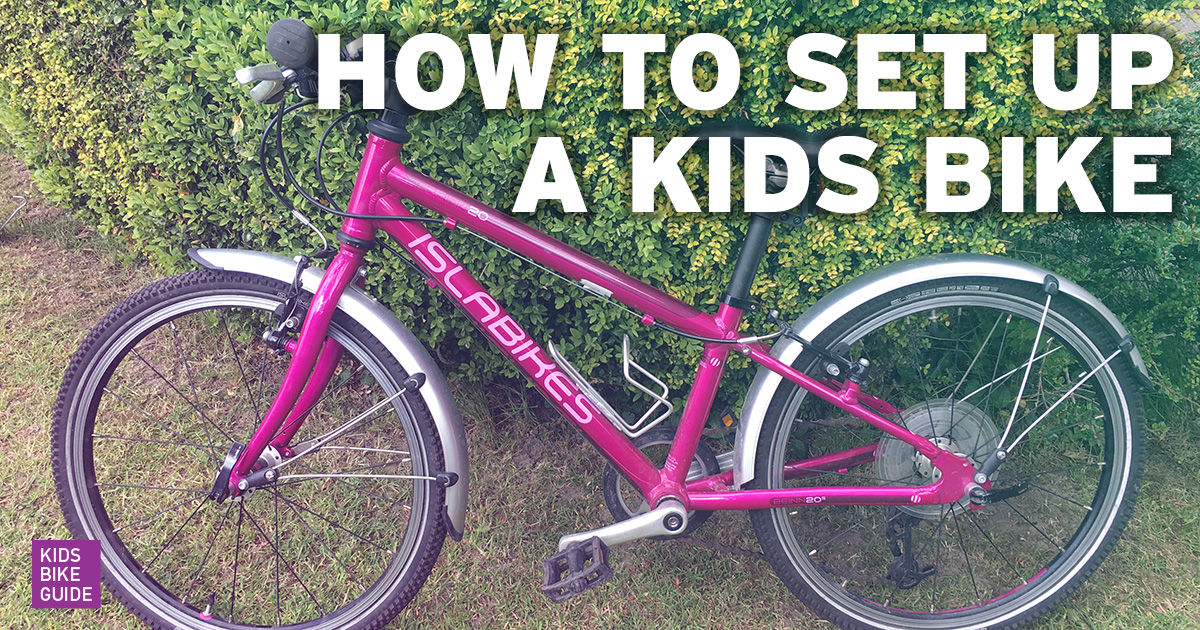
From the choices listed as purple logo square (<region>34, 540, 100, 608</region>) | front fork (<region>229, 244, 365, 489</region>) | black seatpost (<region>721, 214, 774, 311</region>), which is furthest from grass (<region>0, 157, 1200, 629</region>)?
black seatpost (<region>721, 214, 774, 311</region>)

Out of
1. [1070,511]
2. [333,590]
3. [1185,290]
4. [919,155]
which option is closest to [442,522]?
[333,590]

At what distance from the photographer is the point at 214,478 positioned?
3248mm

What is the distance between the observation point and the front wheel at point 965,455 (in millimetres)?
2512

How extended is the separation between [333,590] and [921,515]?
1927 mm

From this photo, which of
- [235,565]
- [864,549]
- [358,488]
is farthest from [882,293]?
[235,565]

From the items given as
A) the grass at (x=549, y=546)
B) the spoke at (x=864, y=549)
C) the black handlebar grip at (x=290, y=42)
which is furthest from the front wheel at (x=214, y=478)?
the spoke at (x=864, y=549)

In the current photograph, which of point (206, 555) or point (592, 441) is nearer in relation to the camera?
point (592, 441)

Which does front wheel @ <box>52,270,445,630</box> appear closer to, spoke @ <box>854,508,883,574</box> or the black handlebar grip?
the black handlebar grip

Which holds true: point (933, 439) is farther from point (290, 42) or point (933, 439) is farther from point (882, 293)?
point (290, 42)

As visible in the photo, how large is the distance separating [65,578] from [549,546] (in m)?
1.53

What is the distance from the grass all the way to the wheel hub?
1.77ft

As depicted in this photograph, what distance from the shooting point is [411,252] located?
2424 millimetres

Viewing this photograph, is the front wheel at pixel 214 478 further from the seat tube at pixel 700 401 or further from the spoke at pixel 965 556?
the spoke at pixel 965 556

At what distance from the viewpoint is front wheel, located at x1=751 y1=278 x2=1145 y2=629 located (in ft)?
8.24
